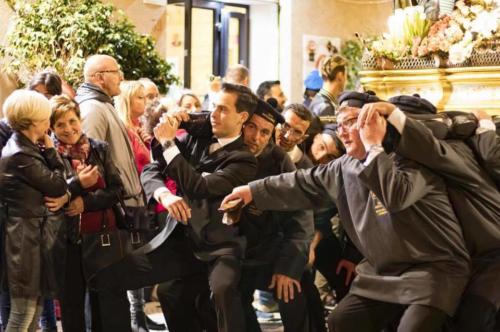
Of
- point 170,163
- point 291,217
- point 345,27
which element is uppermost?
point 345,27

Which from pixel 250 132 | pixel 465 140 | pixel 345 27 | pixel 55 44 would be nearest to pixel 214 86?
pixel 55 44

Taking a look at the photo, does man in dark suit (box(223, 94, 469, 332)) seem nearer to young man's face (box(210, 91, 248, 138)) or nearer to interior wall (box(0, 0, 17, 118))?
young man's face (box(210, 91, 248, 138))

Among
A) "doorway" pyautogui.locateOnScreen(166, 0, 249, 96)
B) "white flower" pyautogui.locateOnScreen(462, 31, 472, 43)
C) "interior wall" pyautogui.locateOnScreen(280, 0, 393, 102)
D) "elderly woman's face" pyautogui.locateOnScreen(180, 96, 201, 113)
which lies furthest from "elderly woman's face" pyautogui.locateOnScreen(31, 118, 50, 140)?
Result: "interior wall" pyautogui.locateOnScreen(280, 0, 393, 102)

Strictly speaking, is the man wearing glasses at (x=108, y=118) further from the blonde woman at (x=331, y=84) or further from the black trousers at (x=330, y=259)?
the blonde woman at (x=331, y=84)

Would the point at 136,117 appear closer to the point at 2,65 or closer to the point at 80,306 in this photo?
the point at 80,306

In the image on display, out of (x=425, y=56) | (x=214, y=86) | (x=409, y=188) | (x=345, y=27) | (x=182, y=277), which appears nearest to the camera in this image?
(x=409, y=188)

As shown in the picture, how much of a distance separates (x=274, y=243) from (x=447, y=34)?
2.60 m

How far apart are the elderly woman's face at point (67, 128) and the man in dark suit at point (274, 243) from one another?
2.90 feet

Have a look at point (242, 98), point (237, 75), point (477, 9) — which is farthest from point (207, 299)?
point (477, 9)

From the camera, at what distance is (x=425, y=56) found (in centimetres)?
679

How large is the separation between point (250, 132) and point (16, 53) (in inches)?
150

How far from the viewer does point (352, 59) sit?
41.8 feet

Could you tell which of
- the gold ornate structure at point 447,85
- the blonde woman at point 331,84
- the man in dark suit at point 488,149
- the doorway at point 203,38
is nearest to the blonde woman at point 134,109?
the blonde woman at point 331,84

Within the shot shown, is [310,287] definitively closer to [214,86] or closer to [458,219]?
[458,219]
